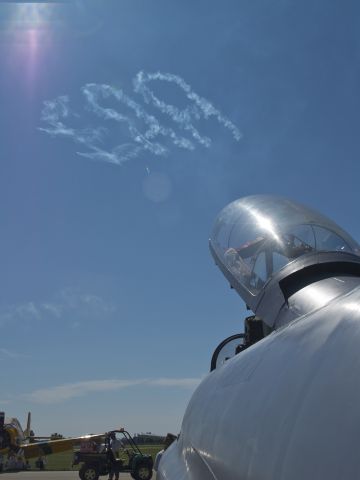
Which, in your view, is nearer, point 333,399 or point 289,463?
point 333,399

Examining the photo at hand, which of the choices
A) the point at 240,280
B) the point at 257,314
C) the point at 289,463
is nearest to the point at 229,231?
the point at 240,280

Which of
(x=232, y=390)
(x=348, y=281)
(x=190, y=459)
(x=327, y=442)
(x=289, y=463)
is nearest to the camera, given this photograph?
(x=327, y=442)

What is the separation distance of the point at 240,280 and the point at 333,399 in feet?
15.1

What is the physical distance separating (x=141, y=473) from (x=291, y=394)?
16.1 meters

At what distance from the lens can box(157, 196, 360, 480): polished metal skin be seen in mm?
1463

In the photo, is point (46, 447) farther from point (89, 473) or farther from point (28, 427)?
point (28, 427)

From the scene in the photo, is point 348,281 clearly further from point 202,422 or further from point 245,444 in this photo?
point 245,444

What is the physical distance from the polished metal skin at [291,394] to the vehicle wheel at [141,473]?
41.0ft

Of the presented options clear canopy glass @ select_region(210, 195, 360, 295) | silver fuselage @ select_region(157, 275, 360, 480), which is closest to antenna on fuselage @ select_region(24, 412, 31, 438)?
clear canopy glass @ select_region(210, 195, 360, 295)

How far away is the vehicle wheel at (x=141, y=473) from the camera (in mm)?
16300

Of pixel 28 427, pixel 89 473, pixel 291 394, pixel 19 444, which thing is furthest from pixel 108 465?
pixel 28 427

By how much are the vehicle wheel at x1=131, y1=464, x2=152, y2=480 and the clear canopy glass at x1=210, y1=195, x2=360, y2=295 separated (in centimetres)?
1159

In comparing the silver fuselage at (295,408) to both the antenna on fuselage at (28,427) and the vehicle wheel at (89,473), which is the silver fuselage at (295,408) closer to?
the vehicle wheel at (89,473)

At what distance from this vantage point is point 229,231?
6.97 m
